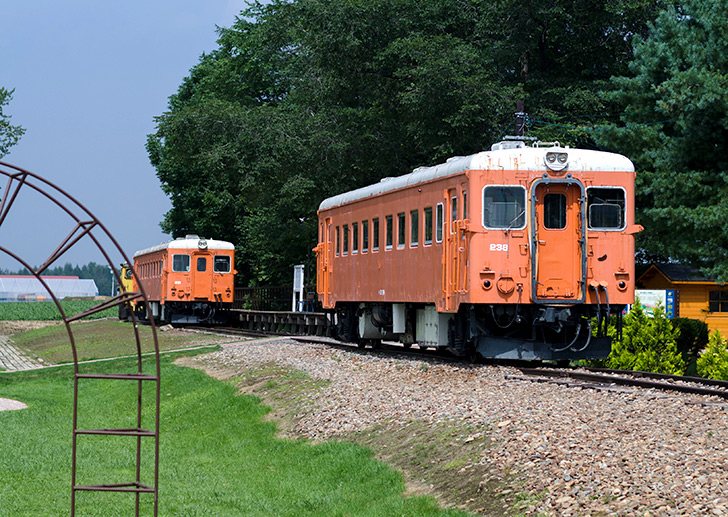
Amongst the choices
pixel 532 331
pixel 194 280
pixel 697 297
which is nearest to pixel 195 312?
pixel 194 280

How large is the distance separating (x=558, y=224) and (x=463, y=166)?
5.80 feet

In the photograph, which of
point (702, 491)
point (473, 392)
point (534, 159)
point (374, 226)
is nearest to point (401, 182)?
point (374, 226)

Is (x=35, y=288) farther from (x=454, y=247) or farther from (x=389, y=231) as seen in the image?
(x=454, y=247)

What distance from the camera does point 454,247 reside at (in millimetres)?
17109

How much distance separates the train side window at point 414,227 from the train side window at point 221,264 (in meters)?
22.2

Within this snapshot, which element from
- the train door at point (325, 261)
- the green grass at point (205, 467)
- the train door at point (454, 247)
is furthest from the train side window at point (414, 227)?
the train door at point (325, 261)

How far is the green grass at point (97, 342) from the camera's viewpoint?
30641 mm

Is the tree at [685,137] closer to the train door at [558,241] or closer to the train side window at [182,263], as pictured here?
the train door at [558,241]

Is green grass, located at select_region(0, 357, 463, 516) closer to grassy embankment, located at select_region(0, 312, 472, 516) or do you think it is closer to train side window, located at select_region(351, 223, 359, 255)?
grassy embankment, located at select_region(0, 312, 472, 516)

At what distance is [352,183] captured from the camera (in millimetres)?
36875

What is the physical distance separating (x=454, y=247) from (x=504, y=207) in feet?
3.57

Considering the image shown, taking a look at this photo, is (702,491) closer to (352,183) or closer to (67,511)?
(67,511)

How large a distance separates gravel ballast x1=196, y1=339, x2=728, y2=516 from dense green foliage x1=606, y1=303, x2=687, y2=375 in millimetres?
3096

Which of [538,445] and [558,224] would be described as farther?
[558,224]
